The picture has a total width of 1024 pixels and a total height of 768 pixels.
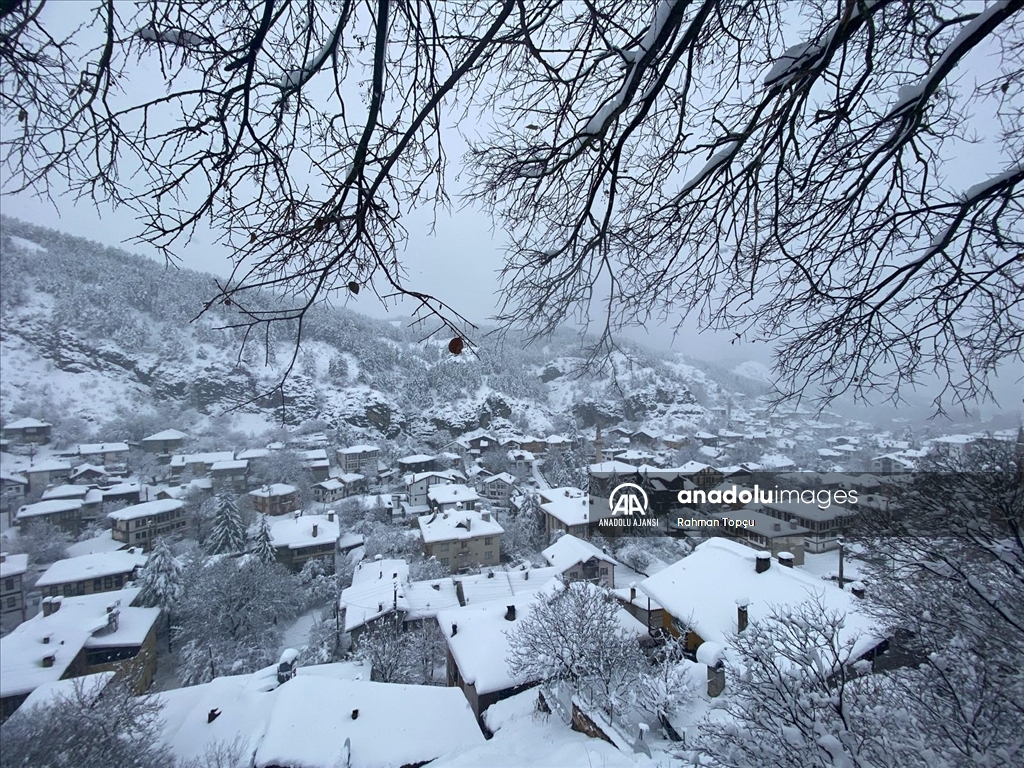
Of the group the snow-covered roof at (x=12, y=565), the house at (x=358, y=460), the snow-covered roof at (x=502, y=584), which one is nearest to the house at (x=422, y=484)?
the house at (x=358, y=460)

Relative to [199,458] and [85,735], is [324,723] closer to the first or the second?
[85,735]

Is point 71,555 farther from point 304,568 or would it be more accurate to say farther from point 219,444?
point 219,444

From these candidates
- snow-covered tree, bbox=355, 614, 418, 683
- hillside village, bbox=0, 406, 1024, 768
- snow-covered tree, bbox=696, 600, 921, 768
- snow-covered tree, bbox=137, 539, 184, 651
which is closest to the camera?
snow-covered tree, bbox=696, 600, 921, 768

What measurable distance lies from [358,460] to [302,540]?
15170mm

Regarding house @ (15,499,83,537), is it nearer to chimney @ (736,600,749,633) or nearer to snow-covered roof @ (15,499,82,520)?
snow-covered roof @ (15,499,82,520)

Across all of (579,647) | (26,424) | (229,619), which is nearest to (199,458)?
(26,424)

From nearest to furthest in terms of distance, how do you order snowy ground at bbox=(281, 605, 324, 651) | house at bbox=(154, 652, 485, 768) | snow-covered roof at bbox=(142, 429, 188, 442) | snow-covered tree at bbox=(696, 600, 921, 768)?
snow-covered tree at bbox=(696, 600, 921, 768) < house at bbox=(154, 652, 485, 768) < snowy ground at bbox=(281, 605, 324, 651) < snow-covered roof at bbox=(142, 429, 188, 442)

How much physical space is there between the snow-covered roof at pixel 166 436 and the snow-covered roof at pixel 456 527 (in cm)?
2438

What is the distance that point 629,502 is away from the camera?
21.2 m

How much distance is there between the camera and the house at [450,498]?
25.6 metres

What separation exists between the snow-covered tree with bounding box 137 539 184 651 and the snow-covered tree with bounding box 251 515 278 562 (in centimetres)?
312

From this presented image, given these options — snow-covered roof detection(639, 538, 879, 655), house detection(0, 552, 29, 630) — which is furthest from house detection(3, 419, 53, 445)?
snow-covered roof detection(639, 538, 879, 655)

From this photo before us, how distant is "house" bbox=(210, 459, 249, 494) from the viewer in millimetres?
28438

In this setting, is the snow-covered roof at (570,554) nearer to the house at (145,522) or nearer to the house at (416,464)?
the house at (416,464)
